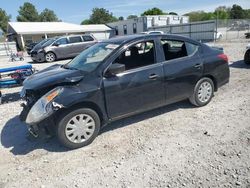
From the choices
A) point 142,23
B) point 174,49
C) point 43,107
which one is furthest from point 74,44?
point 142,23

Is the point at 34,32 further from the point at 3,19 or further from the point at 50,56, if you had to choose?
the point at 3,19

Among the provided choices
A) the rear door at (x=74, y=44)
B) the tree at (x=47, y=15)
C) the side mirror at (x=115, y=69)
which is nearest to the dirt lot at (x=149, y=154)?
the side mirror at (x=115, y=69)

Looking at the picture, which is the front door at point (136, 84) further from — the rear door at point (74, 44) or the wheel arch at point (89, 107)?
the rear door at point (74, 44)

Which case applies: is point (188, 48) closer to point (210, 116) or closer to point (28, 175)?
point (210, 116)

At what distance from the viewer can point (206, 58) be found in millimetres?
4832

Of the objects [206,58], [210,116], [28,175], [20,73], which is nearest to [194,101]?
[210,116]

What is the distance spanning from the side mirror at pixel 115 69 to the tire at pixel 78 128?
691mm

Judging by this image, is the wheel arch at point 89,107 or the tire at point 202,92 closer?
the wheel arch at point 89,107

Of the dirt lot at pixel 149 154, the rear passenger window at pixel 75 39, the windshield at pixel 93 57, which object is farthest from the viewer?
the rear passenger window at pixel 75 39

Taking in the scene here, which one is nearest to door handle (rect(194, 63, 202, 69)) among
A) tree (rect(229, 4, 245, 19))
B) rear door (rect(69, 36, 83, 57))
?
rear door (rect(69, 36, 83, 57))

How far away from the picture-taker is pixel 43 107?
11.4 ft

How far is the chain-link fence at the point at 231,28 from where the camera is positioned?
23.9 metres

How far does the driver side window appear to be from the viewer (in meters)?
4.10

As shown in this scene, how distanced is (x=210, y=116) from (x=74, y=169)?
2.80 metres
